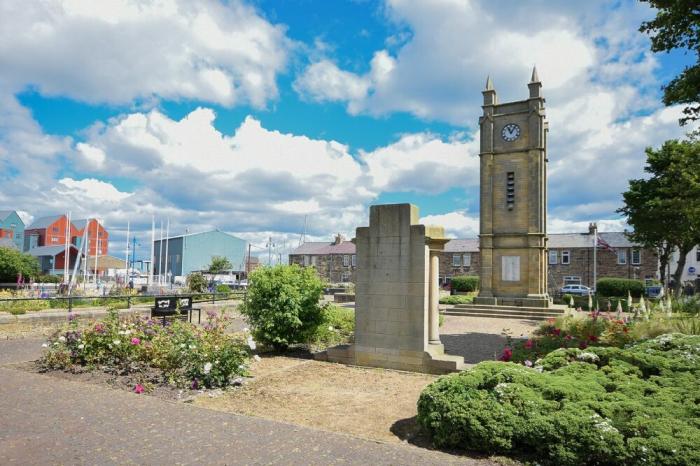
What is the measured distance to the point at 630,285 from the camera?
116 feet

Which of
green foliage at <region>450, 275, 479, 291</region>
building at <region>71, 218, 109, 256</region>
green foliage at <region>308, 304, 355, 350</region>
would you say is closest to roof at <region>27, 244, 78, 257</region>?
building at <region>71, 218, 109, 256</region>

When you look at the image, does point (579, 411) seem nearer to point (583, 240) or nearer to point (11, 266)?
point (11, 266)

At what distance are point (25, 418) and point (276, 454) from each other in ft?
12.1

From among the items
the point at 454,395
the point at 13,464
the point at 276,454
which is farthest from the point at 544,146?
the point at 13,464

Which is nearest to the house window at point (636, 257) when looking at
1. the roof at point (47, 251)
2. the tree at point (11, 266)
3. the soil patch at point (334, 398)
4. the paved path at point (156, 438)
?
the soil patch at point (334, 398)

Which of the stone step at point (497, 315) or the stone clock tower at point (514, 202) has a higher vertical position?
the stone clock tower at point (514, 202)

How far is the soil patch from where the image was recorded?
239 inches

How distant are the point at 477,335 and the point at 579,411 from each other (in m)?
11.2

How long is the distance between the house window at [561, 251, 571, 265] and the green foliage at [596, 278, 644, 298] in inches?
600

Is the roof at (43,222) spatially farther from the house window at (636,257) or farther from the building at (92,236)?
the house window at (636,257)

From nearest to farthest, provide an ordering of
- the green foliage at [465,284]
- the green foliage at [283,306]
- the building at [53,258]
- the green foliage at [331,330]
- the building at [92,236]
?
the green foliage at [283,306] → the green foliage at [331,330] → the green foliage at [465,284] → the building at [53,258] → the building at [92,236]

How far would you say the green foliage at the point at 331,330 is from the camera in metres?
11.5

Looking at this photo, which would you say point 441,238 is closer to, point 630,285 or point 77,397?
point 77,397

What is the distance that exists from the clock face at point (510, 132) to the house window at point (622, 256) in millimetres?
33744
